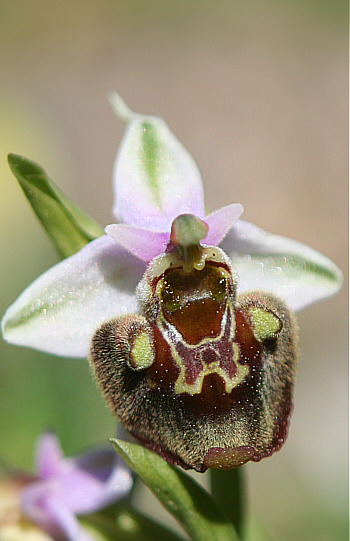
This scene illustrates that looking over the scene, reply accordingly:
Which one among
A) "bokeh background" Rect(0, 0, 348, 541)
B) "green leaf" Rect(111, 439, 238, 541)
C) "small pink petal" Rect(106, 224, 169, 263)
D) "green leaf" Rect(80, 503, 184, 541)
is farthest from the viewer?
"bokeh background" Rect(0, 0, 348, 541)

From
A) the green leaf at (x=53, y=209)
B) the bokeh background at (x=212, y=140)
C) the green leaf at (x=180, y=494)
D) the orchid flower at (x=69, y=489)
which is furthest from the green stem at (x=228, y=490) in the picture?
the bokeh background at (x=212, y=140)

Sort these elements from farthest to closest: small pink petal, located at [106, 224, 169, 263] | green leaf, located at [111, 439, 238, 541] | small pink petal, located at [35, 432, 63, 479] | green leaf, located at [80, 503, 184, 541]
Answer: small pink petal, located at [35, 432, 63, 479] → green leaf, located at [80, 503, 184, 541] → small pink petal, located at [106, 224, 169, 263] → green leaf, located at [111, 439, 238, 541]

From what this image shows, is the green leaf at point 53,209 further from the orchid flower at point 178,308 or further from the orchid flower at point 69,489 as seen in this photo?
the orchid flower at point 69,489

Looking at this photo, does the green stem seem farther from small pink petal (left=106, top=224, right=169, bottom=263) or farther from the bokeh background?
the bokeh background

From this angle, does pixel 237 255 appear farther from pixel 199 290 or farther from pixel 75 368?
pixel 75 368

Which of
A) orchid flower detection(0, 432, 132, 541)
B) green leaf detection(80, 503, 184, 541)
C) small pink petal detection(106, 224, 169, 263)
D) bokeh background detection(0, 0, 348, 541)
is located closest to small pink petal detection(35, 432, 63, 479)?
orchid flower detection(0, 432, 132, 541)

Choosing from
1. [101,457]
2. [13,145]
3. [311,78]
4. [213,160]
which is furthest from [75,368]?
[311,78]
